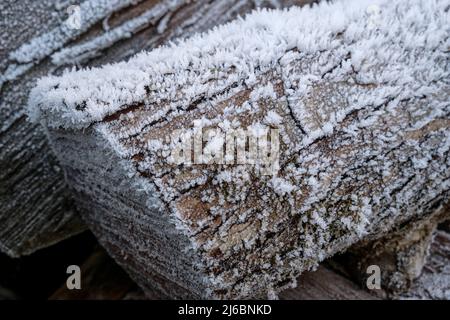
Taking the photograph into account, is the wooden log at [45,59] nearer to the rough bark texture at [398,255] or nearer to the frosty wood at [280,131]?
the frosty wood at [280,131]

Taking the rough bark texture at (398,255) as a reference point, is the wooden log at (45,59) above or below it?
above

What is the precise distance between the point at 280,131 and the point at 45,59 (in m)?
0.62

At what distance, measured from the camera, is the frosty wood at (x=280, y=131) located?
733mm

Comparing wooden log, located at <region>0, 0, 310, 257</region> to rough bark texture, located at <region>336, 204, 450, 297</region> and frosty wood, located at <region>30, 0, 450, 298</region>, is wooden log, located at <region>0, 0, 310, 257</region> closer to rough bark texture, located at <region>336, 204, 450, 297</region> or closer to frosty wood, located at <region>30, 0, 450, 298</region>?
frosty wood, located at <region>30, 0, 450, 298</region>

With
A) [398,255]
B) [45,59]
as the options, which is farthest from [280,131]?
[45,59]

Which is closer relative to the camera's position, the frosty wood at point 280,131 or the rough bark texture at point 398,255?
the frosty wood at point 280,131

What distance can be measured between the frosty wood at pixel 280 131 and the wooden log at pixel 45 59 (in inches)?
8.3

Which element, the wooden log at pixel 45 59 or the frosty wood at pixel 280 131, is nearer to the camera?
the frosty wood at pixel 280 131

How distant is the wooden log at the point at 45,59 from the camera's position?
3.45 ft

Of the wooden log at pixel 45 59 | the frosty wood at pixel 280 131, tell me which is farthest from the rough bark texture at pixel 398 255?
the wooden log at pixel 45 59

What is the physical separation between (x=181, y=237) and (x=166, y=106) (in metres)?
0.21
